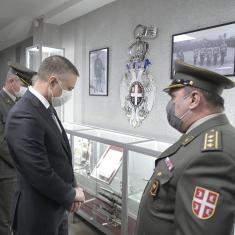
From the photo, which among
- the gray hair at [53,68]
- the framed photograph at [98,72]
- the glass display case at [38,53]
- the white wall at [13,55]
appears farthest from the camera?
the white wall at [13,55]

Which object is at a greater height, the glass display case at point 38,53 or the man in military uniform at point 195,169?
the glass display case at point 38,53

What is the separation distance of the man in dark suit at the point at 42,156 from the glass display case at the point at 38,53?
235 cm

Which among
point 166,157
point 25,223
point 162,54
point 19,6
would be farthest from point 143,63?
point 19,6

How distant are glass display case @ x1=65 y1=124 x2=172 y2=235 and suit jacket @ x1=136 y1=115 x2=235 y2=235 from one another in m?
0.81

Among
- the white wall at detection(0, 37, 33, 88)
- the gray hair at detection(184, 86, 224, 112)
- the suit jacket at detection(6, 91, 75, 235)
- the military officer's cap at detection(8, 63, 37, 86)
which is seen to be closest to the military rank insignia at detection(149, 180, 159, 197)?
the gray hair at detection(184, 86, 224, 112)

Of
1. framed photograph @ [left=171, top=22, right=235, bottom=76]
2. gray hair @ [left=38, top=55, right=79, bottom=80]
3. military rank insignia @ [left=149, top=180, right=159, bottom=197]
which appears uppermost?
framed photograph @ [left=171, top=22, right=235, bottom=76]

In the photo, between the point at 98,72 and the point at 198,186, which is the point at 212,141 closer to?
the point at 198,186

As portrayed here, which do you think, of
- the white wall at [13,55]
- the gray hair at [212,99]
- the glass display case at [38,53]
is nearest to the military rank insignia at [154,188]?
the gray hair at [212,99]

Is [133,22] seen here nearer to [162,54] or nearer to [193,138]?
[162,54]

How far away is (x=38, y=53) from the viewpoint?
3568 millimetres

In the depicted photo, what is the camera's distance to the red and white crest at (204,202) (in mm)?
729

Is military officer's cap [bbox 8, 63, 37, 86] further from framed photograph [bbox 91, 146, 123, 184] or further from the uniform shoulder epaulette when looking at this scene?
the uniform shoulder epaulette

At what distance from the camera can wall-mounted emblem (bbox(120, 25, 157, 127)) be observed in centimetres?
231

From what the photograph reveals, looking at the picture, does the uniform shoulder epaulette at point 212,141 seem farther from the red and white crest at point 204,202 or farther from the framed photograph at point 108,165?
the framed photograph at point 108,165
